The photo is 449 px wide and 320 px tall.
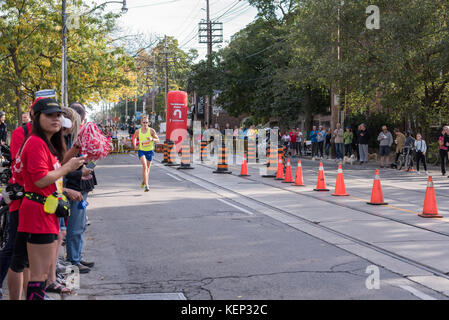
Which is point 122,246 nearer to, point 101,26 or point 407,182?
point 407,182

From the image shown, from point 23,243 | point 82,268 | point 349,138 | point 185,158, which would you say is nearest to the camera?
point 23,243

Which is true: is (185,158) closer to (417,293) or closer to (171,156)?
(171,156)

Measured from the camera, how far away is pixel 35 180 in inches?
158

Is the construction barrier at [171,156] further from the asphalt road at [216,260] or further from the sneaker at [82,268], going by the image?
the sneaker at [82,268]

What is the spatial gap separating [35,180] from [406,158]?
798 inches

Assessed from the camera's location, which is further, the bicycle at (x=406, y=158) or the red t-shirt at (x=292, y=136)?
the red t-shirt at (x=292, y=136)

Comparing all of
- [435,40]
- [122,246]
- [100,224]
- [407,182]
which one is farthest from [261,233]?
[435,40]

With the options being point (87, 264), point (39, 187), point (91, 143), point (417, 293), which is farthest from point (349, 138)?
point (39, 187)

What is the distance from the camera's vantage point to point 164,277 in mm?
6184

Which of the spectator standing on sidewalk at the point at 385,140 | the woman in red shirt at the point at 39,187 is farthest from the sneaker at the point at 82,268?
the spectator standing on sidewalk at the point at 385,140

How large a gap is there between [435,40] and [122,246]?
62.5 ft

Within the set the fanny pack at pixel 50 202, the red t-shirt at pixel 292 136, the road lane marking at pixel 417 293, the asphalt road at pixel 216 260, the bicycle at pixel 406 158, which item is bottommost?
the road lane marking at pixel 417 293

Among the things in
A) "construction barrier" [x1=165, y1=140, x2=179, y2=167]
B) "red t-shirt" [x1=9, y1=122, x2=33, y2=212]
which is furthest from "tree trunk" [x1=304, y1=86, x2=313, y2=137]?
"red t-shirt" [x1=9, y1=122, x2=33, y2=212]

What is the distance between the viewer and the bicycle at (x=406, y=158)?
72.7 feet
